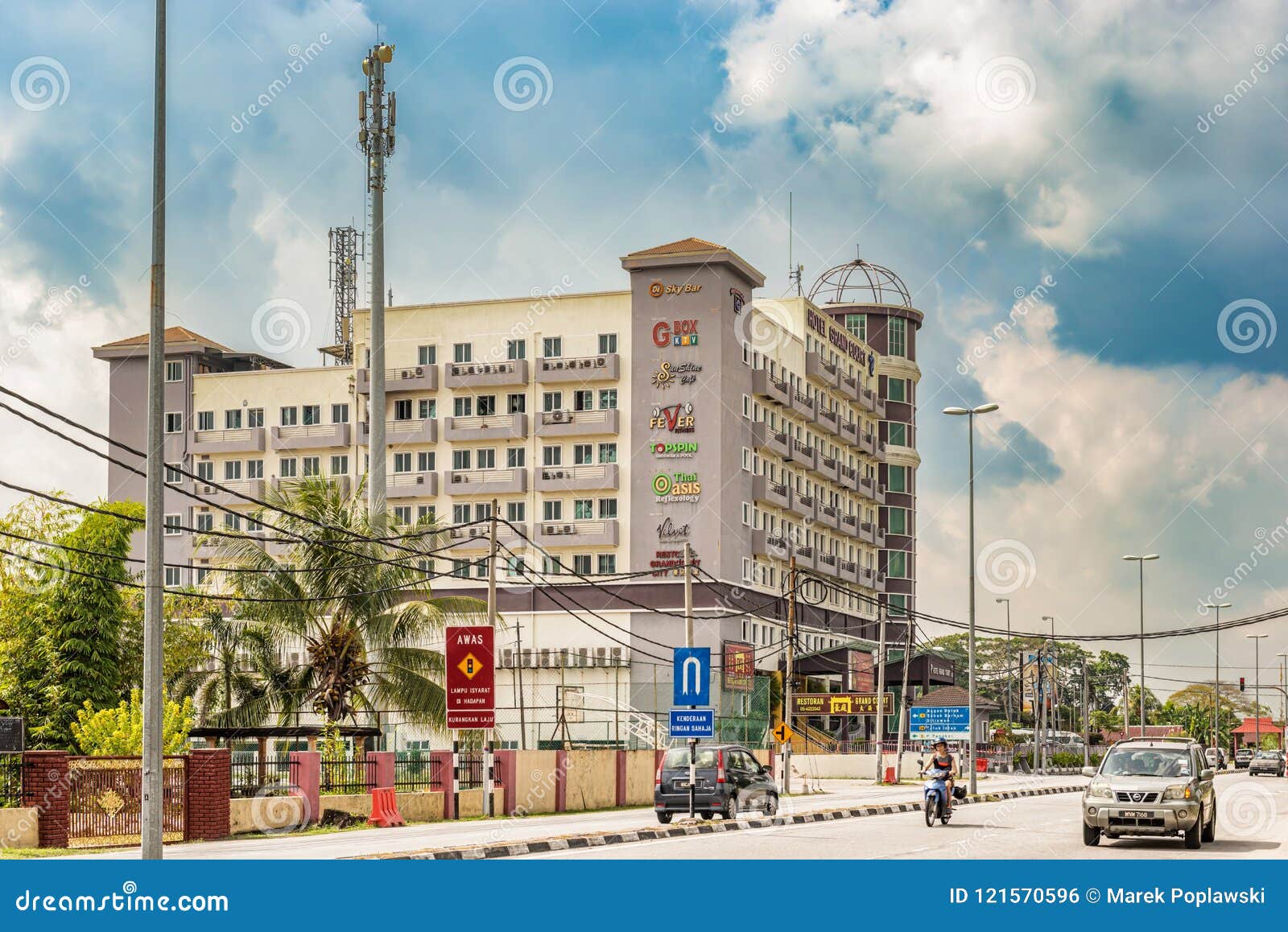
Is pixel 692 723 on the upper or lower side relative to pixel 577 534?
lower

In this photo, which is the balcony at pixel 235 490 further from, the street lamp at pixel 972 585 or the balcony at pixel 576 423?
the street lamp at pixel 972 585

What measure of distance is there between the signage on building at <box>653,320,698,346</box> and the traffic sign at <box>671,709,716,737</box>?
4512 cm

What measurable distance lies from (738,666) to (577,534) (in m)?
9.95

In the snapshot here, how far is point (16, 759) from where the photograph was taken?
2477 centimetres

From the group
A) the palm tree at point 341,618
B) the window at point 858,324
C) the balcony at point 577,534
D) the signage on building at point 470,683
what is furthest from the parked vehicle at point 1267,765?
the signage on building at point 470,683

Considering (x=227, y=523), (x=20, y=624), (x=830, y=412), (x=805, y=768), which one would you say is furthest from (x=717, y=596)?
(x=20, y=624)

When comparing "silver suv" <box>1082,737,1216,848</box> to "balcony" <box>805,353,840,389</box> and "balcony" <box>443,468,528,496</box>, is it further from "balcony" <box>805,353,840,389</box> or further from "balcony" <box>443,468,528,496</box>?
"balcony" <box>805,353,840,389</box>

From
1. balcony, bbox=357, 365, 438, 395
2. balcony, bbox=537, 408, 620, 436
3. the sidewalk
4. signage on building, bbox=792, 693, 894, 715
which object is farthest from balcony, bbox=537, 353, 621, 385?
the sidewalk

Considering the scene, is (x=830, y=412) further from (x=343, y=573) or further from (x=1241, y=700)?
(x=1241, y=700)

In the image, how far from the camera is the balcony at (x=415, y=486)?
3137 inches

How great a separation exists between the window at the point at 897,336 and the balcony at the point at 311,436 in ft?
112

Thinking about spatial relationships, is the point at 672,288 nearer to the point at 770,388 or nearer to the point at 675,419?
the point at 675,419

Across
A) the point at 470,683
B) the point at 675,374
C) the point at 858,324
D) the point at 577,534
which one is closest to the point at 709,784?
the point at 470,683

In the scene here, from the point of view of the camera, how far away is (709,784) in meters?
31.9
